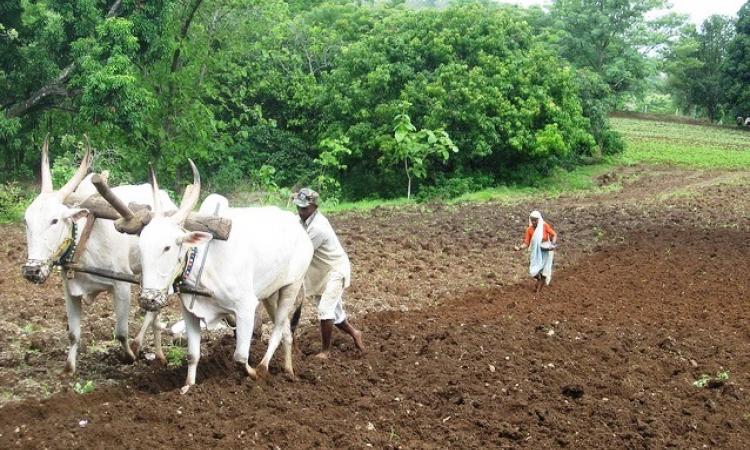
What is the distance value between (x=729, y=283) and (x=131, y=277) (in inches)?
350

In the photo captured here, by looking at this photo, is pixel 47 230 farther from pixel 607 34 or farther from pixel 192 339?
pixel 607 34

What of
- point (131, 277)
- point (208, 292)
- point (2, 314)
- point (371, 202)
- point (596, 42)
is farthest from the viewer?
point (596, 42)

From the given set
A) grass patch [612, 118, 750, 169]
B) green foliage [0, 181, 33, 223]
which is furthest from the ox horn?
grass patch [612, 118, 750, 169]

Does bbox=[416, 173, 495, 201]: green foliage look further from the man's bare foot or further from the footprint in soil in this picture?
the footprint in soil

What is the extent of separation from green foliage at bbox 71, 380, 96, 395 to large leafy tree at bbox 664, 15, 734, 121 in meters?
51.8

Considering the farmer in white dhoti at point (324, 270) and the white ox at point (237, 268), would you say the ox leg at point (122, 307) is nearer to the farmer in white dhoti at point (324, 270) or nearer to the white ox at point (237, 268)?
the white ox at point (237, 268)

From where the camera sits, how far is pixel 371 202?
25.3m

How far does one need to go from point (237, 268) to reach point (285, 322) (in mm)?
1011

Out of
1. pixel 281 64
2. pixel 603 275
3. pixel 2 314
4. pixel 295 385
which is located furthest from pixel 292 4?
pixel 295 385

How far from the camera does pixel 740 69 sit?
1813 inches

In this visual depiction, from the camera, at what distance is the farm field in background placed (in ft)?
20.9

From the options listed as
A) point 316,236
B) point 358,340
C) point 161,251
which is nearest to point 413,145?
point 358,340

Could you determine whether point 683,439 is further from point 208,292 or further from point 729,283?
point 729,283

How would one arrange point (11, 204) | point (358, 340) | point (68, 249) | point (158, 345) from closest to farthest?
point (68, 249) → point (158, 345) → point (358, 340) → point (11, 204)
